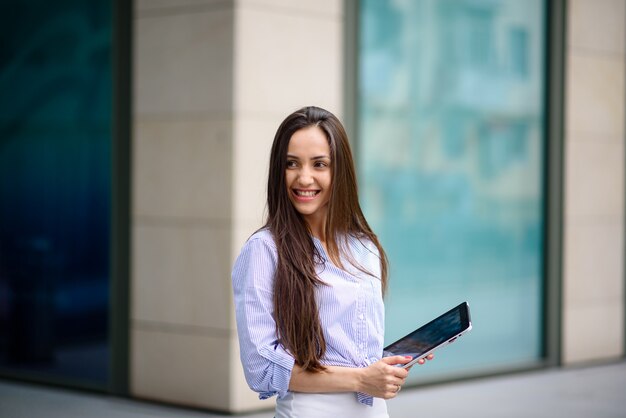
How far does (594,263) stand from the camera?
35.4 feet

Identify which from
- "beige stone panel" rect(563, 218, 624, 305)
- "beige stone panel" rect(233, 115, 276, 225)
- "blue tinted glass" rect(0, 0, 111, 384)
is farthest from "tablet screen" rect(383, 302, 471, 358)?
"beige stone panel" rect(563, 218, 624, 305)

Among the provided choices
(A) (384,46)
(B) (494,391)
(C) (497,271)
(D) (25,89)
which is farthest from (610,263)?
(D) (25,89)

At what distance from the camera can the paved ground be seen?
7.93 meters

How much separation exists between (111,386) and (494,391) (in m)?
3.21

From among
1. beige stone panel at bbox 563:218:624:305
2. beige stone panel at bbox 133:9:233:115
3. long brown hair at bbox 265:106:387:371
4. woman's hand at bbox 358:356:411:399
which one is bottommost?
beige stone panel at bbox 563:218:624:305

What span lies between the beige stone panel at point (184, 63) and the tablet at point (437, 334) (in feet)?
16.1

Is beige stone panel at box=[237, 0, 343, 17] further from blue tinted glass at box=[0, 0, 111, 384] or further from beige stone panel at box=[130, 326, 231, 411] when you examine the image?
beige stone panel at box=[130, 326, 231, 411]

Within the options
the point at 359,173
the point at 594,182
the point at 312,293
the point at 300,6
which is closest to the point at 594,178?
the point at 594,182

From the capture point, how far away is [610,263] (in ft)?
35.9

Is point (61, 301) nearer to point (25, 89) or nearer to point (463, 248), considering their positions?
point (25, 89)

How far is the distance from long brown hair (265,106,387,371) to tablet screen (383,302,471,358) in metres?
0.25

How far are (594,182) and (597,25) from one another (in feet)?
5.16

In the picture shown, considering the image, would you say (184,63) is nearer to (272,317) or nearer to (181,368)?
(181,368)

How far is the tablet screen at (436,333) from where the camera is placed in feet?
9.27
